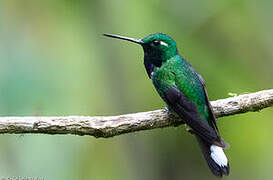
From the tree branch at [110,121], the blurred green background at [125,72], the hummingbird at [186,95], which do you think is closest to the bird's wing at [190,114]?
the hummingbird at [186,95]

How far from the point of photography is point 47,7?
5059 mm

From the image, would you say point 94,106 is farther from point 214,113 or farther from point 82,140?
point 214,113

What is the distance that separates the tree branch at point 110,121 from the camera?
321 centimetres

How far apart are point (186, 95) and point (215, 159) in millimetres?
599

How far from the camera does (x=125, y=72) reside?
18.0 ft

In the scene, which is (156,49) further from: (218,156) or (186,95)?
(218,156)

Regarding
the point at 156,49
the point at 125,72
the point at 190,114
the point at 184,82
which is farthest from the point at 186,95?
the point at 125,72

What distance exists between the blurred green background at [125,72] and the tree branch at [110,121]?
1.84ft

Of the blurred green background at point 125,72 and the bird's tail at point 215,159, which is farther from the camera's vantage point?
the blurred green background at point 125,72

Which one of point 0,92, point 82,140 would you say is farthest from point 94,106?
point 0,92

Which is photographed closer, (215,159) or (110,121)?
(110,121)

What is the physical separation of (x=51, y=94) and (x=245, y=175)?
8.15 ft

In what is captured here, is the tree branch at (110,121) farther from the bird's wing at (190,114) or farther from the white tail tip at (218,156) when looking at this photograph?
the white tail tip at (218,156)

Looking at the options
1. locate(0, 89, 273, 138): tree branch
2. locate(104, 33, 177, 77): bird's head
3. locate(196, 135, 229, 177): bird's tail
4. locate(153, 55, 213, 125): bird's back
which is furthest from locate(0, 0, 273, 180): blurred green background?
locate(196, 135, 229, 177): bird's tail
